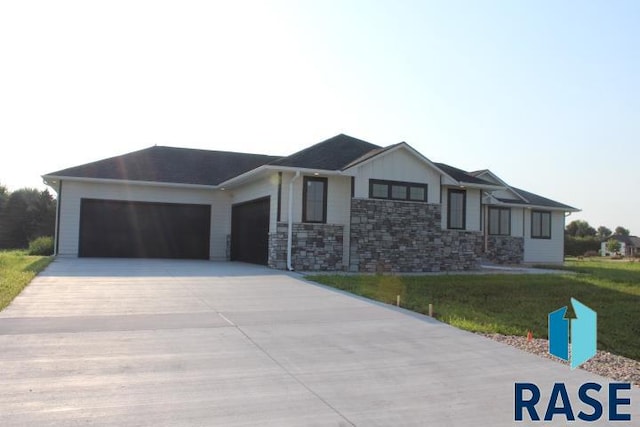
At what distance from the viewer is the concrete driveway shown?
14.3ft

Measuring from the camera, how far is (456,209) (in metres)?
20.0

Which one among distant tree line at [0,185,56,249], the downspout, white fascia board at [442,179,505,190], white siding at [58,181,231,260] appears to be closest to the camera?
the downspout

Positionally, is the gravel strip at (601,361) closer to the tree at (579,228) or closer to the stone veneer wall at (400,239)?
the stone veneer wall at (400,239)

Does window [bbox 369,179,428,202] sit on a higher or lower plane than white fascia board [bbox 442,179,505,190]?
lower

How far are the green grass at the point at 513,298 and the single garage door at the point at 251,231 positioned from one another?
492 cm

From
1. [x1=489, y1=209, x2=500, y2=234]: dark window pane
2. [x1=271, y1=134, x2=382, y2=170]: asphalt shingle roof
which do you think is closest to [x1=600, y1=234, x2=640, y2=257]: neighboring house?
[x1=489, y1=209, x2=500, y2=234]: dark window pane

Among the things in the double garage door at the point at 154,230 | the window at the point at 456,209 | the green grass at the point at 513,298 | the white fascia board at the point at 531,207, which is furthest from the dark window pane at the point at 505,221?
the double garage door at the point at 154,230

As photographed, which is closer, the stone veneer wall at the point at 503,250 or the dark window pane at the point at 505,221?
the stone veneer wall at the point at 503,250

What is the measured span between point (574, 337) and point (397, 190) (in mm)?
11235

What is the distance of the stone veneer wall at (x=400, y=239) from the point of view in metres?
17.6

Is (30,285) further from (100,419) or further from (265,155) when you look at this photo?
(265,155)

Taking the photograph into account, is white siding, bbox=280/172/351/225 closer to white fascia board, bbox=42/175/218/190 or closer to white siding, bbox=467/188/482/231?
white siding, bbox=467/188/482/231

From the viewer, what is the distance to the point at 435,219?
62.2ft

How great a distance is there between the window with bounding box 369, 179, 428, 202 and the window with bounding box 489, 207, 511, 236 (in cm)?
825
